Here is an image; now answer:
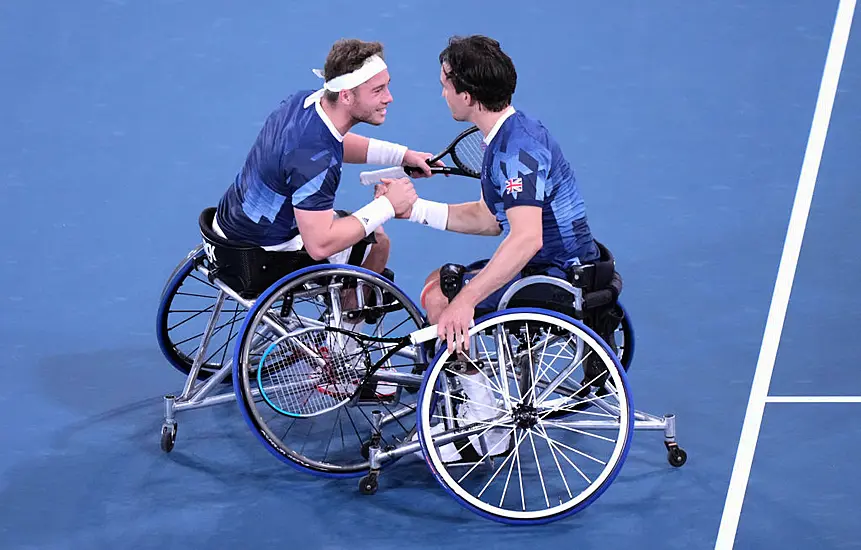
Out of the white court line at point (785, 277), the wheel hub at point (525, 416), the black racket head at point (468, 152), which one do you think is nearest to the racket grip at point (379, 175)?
the black racket head at point (468, 152)

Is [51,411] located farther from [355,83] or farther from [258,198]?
[355,83]

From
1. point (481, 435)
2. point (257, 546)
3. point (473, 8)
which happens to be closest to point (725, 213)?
point (473, 8)

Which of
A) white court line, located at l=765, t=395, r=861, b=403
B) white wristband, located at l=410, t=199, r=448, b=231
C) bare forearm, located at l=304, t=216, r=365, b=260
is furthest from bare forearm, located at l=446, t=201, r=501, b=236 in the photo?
white court line, located at l=765, t=395, r=861, b=403

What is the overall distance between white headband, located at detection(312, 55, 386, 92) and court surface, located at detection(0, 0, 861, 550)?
148 centimetres

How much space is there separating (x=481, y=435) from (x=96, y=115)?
13.6ft

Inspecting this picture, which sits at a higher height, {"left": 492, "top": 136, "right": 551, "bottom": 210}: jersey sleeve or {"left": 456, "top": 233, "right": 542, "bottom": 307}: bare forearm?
{"left": 492, "top": 136, "right": 551, "bottom": 210}: jersey sleeve

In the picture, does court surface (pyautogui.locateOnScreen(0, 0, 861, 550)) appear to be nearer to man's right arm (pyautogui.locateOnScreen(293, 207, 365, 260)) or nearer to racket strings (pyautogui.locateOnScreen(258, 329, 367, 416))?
racket strings (pyautogui.locateOnScreen(258, 329, 367, 416))

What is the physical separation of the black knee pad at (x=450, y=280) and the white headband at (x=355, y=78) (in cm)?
79

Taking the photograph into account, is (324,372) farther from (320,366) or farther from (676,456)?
(676,456)

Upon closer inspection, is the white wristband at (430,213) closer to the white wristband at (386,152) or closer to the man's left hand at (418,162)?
the man's left hand at (418,162)

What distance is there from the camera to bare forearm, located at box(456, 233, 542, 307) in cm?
441

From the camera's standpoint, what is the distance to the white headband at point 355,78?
481cm

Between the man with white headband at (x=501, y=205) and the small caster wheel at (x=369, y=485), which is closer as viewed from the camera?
the man with white headband at (x=501, y=205)

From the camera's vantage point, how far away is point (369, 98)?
15.9ft
